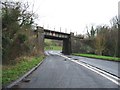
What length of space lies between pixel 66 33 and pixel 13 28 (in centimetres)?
6061

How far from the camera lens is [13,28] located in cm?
2886

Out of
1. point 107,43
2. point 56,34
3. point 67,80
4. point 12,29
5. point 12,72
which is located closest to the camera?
point 67,80

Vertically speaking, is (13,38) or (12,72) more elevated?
(13,38)

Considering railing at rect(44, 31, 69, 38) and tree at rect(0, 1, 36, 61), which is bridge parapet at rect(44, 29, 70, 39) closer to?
railing at rect(44, 31, 69, 38)

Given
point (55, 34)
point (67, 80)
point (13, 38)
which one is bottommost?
point (67, 80)

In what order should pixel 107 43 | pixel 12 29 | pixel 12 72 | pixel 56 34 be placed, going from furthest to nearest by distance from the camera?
pixel 56 34
pixel 107 43
pixel 12 29
pixel 12 72

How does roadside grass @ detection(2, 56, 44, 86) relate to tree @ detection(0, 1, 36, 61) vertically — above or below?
below

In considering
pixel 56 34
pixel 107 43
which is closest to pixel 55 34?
pixel 56 34

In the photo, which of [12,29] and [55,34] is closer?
[12,29]

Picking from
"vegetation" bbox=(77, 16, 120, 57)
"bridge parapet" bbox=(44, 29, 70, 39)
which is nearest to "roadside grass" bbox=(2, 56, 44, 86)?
"vegetation" bbox=(77, 16, 120, 57)

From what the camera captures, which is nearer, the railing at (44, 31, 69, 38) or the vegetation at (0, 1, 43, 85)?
the vegetation at (0, 1, 43, 85)

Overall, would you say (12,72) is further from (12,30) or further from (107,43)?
(107,43)

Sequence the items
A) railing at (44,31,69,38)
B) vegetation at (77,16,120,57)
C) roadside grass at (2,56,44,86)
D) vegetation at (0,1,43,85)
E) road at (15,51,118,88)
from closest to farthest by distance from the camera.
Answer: road at (15,51,118,88)
roadside grass at (2,56,44,86)
vegetation at (0,1,43,85)
vegetation at (77,16,120,57)
railing at (44,31,69,38)

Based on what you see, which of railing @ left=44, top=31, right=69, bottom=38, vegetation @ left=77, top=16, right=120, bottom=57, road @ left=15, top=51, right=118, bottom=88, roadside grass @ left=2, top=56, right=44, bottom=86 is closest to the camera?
road @ left=15, top=51, right=118, bottom=88
